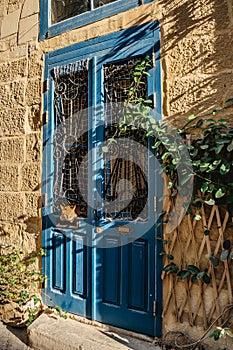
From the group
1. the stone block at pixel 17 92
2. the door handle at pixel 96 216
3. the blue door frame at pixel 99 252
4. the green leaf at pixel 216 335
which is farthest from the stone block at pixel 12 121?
the green leaf at pixel 216 335

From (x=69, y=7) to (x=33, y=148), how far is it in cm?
149

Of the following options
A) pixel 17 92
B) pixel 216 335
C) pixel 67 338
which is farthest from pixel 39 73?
pixel 216 335

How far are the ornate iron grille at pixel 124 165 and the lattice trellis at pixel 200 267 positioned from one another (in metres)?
0.40

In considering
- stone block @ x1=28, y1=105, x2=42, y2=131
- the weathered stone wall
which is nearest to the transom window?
the weathered stone wall

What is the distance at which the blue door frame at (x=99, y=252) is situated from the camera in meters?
2.83

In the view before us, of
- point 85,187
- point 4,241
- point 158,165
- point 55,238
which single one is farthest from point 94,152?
point 4,241

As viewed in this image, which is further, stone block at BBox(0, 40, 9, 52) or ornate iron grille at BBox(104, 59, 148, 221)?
stone block at BBox(0, 40, 9, 52)

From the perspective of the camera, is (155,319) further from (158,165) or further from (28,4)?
(28,4)

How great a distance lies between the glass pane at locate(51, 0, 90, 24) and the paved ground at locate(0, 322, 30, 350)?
10.4ft

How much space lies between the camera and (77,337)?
283 cm

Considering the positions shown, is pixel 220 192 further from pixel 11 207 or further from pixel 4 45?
pixel 4 45

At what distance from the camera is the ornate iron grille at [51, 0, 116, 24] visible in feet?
10.8

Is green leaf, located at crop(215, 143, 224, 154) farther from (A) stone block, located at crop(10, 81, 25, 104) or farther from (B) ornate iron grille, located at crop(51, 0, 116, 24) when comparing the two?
(A) stone block, located at crop(10, 81, 25, 104)

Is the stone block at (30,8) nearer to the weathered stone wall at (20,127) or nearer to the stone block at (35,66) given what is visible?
Answer: the weathered stone wall at (20,127)
